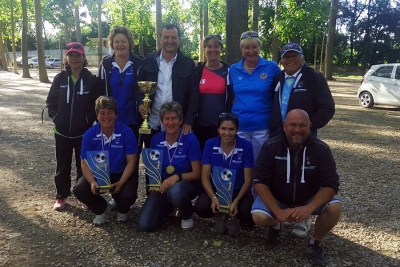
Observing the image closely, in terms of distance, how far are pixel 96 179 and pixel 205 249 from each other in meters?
1.45

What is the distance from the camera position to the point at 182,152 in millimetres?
4277

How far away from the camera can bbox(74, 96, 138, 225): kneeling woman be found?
4.23 meters

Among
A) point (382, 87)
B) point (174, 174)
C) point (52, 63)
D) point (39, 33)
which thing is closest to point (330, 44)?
point (382, 87)

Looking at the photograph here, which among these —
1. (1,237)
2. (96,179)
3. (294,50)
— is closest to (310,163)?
(294,50)

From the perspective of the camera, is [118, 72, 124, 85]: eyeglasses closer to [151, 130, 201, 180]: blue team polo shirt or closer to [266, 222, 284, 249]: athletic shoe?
[151, 130, 201, 180]: blue team polo shirt

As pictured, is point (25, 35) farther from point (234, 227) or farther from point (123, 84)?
point (234, 227)

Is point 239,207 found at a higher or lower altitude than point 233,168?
lower

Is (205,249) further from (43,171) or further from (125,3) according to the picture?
(125,3)

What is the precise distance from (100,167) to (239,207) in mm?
1586

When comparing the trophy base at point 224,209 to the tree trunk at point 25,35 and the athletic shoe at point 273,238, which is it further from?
the tree trunk at point 25,35

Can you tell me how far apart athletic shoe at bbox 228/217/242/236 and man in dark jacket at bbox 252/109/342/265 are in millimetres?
446

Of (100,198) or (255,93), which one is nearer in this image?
(255,93)

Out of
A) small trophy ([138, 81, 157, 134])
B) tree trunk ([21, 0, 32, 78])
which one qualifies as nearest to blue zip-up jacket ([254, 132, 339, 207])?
small trophy ([138, 81, 157, 134])

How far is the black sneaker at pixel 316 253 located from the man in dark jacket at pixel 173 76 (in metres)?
1.79
